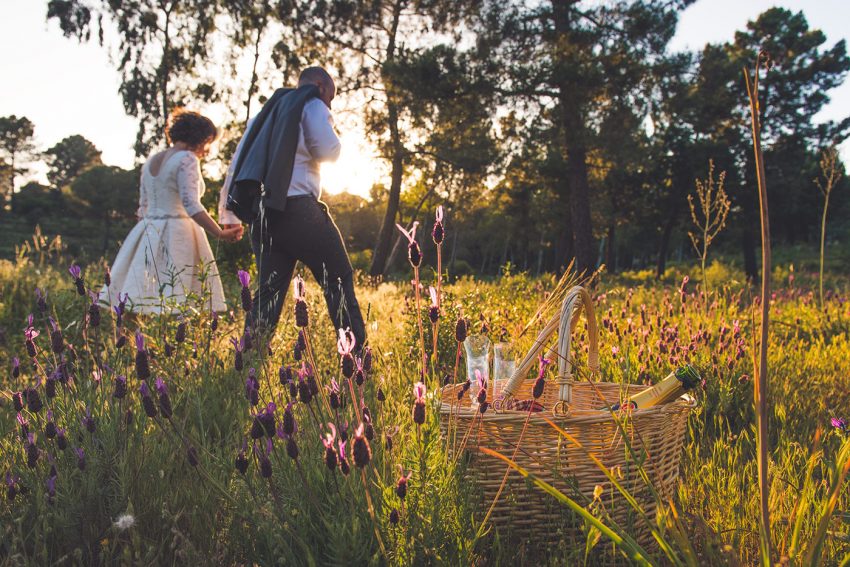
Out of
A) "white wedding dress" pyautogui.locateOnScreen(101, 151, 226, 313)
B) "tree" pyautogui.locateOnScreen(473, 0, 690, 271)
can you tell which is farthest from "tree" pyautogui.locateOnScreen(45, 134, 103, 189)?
"white wedding dress" pyautogui.locateOnScreen(101, 151, 226, 313)

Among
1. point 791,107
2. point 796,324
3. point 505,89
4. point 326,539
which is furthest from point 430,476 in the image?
point 791,107

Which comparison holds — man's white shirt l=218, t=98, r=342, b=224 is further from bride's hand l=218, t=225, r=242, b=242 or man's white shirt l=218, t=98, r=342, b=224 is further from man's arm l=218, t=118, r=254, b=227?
bride's hand l=218, t=225, r=242, b=242

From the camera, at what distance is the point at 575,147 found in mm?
12414

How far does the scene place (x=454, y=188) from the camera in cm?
2066

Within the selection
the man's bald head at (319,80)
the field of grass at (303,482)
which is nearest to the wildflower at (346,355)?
the field of grass at (303,482)

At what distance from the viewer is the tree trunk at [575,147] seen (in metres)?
12.0

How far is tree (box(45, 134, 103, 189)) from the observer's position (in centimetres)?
5400

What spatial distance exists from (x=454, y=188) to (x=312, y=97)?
56.1 ft

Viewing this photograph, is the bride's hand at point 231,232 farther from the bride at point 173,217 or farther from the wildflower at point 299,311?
the wildflower at point 299,311

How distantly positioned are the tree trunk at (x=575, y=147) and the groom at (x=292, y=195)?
348 inches

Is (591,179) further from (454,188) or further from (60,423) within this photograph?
(60,423)

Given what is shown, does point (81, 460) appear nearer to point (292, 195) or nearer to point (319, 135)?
point (292, 195)

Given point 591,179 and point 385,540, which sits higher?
point 591,179

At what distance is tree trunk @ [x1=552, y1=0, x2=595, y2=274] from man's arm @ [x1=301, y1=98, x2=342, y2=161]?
29.1 ft
